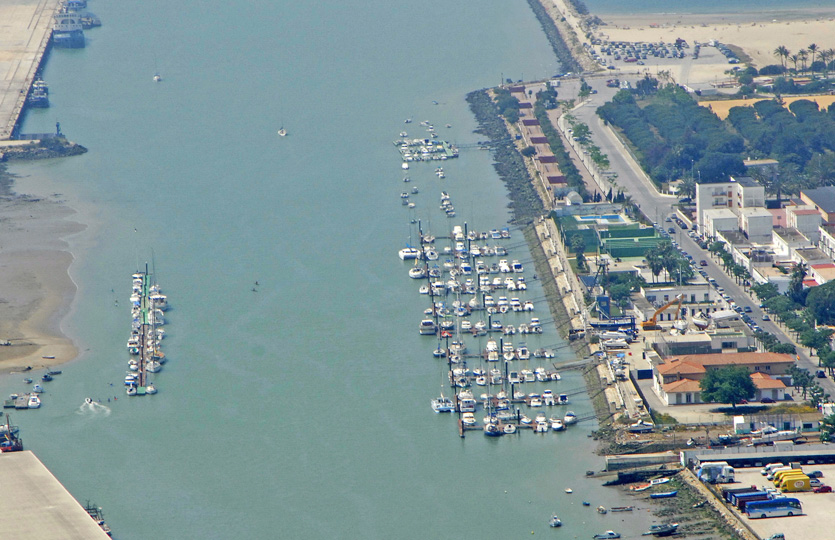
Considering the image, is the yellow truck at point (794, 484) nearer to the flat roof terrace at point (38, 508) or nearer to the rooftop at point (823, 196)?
the flat roof terrace at point (38, 508)

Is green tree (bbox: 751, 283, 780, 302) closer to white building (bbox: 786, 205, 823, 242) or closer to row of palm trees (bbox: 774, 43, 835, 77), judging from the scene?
white building (bbox: 786, 205, 823, 242)

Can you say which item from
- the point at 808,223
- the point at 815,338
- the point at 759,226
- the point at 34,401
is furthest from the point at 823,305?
the point at 34,401

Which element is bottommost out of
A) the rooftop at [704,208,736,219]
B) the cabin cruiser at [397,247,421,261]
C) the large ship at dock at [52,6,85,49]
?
the cabin cruiser at [397,247,421,261]

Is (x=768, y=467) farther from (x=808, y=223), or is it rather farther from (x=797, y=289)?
(x=808, y=223)

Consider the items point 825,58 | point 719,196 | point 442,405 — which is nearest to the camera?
point 442,405

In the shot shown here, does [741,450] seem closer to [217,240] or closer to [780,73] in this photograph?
[217,240]

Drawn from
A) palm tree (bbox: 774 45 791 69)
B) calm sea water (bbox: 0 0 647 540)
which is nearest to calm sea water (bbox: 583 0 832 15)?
calm sea water (bbox: 0 0 647 540)

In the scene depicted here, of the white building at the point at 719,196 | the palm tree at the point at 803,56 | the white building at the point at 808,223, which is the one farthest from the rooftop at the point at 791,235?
the palm tree at the point at 803,56
